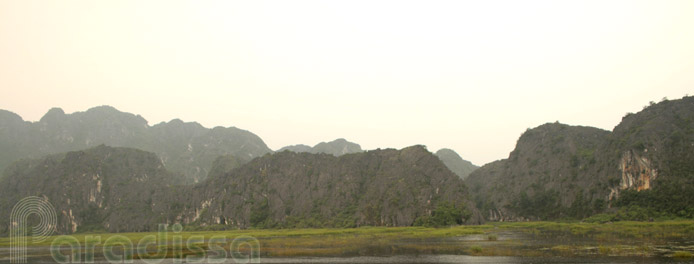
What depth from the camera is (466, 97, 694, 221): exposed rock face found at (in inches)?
3369

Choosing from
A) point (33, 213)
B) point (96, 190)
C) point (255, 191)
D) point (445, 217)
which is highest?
point (96, 190)

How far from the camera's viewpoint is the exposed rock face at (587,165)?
85562 millimetres

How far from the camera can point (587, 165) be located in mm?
103875

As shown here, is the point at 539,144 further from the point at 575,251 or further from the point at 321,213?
the point at 575,251

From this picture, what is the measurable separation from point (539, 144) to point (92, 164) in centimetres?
12282

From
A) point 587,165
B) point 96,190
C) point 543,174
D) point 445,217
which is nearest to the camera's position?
point 445,217

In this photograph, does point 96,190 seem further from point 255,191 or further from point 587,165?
point 587,165

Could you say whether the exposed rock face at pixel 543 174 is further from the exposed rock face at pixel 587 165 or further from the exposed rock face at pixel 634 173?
the exposed rock face at pixel 634 173

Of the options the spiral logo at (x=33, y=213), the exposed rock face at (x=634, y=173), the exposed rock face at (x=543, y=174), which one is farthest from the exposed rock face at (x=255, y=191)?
the exposed rock face at (x=634, y=173)

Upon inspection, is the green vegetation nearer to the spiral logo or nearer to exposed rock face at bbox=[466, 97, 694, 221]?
exposed rock face at bbox=[466, 97, 694, 221]

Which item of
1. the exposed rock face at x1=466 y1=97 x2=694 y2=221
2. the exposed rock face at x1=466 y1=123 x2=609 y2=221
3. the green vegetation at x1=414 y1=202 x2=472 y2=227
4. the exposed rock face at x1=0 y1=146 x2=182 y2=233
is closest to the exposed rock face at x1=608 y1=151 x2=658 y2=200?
the exposed rock face at x1=466 y1=97 x2=694 y2=221

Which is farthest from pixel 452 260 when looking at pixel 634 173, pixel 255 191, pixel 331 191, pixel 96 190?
pixel 96 190

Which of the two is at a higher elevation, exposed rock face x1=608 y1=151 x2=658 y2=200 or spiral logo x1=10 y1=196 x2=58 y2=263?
exposed rock face x1=608 y1=151 x2=658 y2=200

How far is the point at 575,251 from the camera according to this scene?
34.6m
